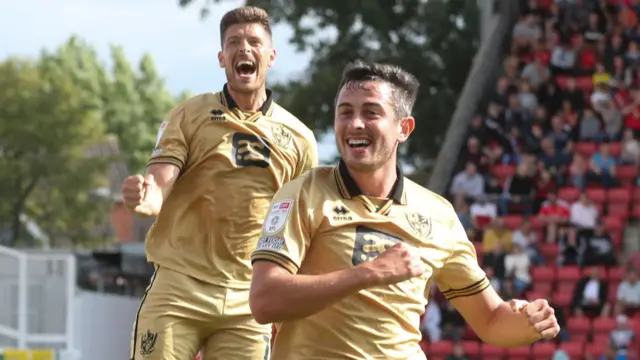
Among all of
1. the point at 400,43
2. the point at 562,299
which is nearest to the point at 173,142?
the point at 562,299

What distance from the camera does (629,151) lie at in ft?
69.0

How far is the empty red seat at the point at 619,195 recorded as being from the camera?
20641mm

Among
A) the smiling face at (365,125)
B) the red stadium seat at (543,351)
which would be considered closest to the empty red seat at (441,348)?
the red stadium seat at (543,351)

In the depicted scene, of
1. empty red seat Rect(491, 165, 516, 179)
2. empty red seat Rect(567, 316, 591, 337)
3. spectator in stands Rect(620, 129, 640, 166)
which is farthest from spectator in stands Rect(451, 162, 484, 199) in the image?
empty red seat Rect(567, 316, 591, 337)

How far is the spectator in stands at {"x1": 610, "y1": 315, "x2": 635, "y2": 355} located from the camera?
18.6 m

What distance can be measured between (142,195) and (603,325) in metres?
13.0

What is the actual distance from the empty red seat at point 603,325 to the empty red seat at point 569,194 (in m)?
2.10

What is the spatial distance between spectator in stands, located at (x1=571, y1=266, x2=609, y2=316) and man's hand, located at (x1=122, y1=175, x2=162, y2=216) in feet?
41.9

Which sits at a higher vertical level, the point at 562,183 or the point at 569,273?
the point at 562,183

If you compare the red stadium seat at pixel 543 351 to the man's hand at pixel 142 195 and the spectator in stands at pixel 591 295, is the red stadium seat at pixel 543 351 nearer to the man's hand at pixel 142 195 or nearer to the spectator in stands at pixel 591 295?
the spectator in stands at pixel 591 295

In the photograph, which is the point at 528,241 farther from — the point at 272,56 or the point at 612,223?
the point at 272,56

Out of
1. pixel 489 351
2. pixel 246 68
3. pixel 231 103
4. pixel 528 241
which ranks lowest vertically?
pixel 489 351

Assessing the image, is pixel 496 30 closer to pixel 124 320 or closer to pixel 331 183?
pixel 124 320

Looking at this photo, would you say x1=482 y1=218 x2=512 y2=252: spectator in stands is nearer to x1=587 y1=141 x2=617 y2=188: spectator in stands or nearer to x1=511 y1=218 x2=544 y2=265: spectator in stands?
x1=511 y1=218 x2=544 y2=265: spectator in stands
